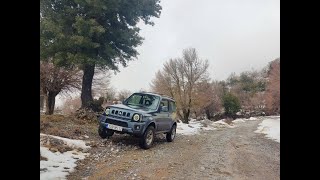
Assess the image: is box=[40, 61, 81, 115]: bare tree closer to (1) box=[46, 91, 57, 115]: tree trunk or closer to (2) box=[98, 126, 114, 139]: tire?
(1) box=[46, 91, 57, 115]: tree trunk

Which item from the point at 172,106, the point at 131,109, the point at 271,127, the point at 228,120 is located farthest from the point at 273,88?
the point at 131,109

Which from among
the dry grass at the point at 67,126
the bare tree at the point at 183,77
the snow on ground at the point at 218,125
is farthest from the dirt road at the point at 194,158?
the bare tree at the point at 183,77

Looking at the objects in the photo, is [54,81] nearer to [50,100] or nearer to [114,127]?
[50,100]

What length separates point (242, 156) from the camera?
2.23 meters

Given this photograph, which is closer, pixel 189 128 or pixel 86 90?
pixel 86 90

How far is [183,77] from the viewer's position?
2316 mm

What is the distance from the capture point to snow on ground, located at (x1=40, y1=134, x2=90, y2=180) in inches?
79.8

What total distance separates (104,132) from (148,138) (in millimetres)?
367

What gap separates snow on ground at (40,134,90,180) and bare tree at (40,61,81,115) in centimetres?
31

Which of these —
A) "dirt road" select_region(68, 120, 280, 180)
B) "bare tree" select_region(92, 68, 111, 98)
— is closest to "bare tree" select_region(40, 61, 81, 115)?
"bare tree" select_region(92, 68, 111, 98)

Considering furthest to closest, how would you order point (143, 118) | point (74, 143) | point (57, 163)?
point (143, 118) < point (74, 143) < point (57, 163)
